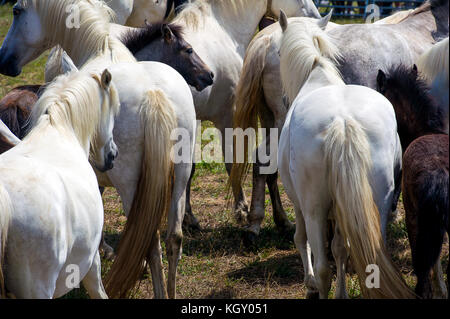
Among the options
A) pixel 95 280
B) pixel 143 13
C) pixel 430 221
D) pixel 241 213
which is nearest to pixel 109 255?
pixel 241 213

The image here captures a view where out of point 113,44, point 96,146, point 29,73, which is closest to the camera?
point 96,146

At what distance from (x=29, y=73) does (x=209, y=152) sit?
4.93 meters

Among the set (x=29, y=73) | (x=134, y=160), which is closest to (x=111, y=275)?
(x=134, y=160)

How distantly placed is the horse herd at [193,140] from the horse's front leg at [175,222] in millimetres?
10

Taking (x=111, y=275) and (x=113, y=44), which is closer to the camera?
(x=111, y=275)

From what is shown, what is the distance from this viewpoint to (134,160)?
4.26 m

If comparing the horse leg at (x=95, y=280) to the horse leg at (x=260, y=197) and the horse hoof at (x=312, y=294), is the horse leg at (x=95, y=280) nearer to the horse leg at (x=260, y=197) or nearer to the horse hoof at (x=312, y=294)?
the horse hoof at (x=312, y=294)

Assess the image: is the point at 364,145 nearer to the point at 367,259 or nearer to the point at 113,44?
the point at 367,259

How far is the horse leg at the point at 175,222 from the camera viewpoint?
448 centimetres

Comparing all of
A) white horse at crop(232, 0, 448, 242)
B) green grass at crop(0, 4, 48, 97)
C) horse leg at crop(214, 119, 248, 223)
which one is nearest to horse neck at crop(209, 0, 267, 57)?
white horse at crop(232, 0, 448, 242)

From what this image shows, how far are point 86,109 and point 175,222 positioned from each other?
3.90 feet

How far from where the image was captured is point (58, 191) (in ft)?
10.0
